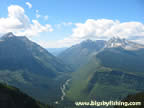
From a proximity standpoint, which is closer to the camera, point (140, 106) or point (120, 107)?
point (140, 106)

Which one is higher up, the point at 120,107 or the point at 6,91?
the point at 6,91

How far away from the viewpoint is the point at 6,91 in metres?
176

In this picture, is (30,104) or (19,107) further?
(30,104)

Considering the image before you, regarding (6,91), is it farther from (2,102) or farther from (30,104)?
(30,104)

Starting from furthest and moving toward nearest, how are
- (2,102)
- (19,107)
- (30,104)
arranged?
(30,104) → (19,107) → (2,102)

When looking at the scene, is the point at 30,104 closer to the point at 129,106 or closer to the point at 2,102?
the point at 2,102

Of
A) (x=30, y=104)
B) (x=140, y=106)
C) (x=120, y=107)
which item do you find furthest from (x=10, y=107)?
(x=140, y=106)

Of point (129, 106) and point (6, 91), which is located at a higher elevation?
point (6, 91)

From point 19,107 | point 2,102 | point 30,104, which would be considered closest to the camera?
point 2,102

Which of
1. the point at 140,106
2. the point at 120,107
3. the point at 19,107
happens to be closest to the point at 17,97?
the point at 19,107

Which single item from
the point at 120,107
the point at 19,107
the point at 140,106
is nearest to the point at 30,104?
the point at 19,107

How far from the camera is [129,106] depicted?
586 ft

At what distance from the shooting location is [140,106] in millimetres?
177750

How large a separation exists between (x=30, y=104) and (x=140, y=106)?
117 metres
